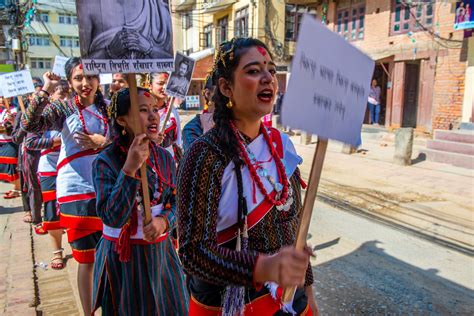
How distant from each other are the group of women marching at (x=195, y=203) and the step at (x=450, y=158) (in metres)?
7.68

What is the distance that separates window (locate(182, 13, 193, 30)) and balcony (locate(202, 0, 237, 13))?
15.6 feet

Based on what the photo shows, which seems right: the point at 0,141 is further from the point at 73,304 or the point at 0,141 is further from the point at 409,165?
the point at 409,165

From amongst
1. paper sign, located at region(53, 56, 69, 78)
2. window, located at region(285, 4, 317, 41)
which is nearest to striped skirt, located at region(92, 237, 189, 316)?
paper sign, located at region(53, 56, 69, 78)

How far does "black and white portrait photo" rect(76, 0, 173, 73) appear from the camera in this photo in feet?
6.06

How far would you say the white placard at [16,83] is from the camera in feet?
16.6

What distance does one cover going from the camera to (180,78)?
12.6 ft

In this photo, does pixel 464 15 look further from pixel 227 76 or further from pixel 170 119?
pixel 227 76

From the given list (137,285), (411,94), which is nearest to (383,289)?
(137,285)

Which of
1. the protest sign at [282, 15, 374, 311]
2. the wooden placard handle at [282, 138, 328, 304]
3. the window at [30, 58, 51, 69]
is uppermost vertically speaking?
the window at [30, 58, 51, 69]

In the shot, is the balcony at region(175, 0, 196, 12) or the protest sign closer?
the protest sign

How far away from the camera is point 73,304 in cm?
339

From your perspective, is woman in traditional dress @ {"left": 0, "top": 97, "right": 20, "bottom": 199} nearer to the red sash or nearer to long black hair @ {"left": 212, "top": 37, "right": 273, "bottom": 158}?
long black hair @ {"left": 212, "top": 37, "right": 273, "bottom": 158}

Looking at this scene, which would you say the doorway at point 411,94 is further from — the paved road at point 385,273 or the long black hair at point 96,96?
the long black hair at point 96,96

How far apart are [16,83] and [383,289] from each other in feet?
16.1
